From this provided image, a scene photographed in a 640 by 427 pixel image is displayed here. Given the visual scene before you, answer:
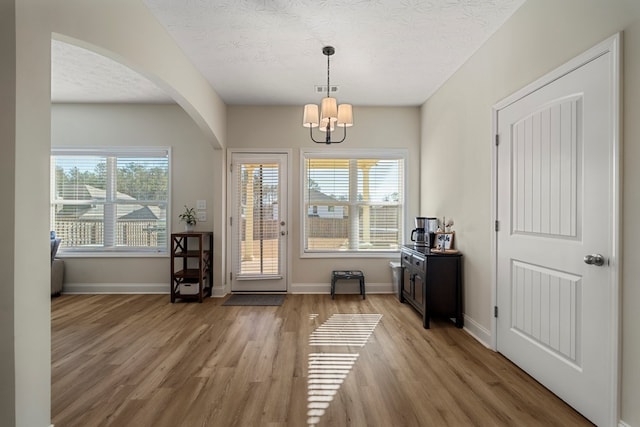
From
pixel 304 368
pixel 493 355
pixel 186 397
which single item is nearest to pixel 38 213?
pixel 186 397

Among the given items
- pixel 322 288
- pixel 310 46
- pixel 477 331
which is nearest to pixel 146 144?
pixel 310 46

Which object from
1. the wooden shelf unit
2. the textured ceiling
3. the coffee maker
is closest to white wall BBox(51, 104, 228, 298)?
the wooden shelf unit

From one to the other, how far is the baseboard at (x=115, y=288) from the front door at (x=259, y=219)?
116 centimetres

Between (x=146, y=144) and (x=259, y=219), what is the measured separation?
6.73ft

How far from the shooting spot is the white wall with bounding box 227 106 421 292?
447cm

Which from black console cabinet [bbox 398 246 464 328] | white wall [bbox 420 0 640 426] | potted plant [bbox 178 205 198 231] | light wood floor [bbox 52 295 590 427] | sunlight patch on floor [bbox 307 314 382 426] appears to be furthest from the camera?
potted plant [bbox 178 205 198 231]

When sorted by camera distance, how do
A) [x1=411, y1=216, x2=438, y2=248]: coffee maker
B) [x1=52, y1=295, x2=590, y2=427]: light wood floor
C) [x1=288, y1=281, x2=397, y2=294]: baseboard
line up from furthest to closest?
[x1=288, y1=281, x2=397, y2=294]: baseboard → [x1=411, y1=216, x2=438, y2=248]: coffee maker → [x1=52, y1=295, x2=590, y2=427]: light wood floor

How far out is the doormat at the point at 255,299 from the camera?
13.2 ft

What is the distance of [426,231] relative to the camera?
380cm

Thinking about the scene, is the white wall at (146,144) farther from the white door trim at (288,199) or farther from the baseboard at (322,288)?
the baseboard at (322,288)

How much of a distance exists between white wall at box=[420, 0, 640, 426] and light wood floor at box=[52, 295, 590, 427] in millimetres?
570

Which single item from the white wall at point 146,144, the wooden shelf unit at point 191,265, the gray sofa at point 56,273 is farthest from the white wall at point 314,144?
the gray sofa at point 56,273

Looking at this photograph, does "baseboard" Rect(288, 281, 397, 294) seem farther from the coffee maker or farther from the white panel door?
the white panel door

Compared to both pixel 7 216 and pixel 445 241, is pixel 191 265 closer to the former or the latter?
pixel 7 216
